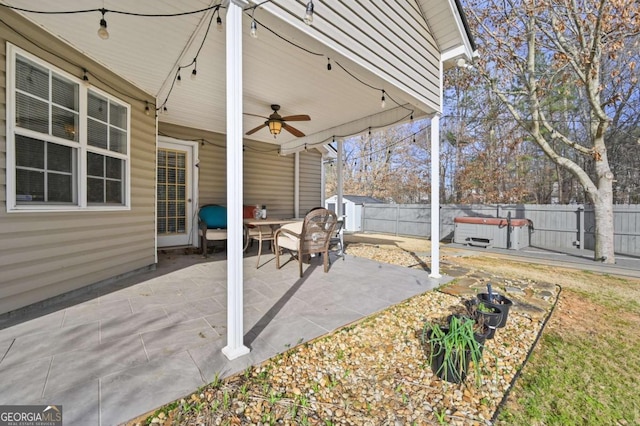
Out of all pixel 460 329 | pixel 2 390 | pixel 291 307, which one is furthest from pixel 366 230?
pixel 2 390

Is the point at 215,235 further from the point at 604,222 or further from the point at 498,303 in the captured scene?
the point at 604,222

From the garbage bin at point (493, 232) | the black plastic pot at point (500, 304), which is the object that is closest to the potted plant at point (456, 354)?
the black plastic pot at point (500, 304)

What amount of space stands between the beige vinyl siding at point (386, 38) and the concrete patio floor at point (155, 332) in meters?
2.59

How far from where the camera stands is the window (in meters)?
2.42

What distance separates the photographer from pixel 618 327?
A: 104 inches

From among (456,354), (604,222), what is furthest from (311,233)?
(604,222)

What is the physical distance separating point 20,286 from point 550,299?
5580 mm

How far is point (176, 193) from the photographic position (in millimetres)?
5695

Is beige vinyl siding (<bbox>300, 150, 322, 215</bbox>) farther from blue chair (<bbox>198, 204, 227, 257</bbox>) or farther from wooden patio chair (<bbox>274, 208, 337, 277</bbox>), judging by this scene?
wooden patio chair (<bbox>274, 208, 337, 277</bbox>)

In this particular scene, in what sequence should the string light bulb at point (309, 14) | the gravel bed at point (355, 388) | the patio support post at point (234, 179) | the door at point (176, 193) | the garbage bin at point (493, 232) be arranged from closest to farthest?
the gravel bed at point (355, 388)
the patio support post at point (234, 179)
the string light bulb at point (309, 14)
the door at point (176, 193)
the garbage bin at point (493, 232)

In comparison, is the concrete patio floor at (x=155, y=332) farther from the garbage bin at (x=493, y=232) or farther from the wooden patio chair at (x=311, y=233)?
the garbage bin at (x=493, y=232)

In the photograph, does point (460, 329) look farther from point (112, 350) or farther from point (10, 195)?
point (10, 195)

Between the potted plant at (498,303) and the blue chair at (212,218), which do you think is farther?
the blue chair at (212,218)

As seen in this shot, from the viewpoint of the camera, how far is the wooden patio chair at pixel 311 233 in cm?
377
